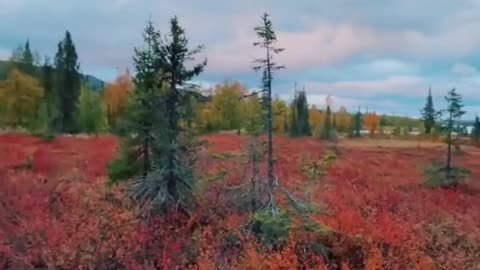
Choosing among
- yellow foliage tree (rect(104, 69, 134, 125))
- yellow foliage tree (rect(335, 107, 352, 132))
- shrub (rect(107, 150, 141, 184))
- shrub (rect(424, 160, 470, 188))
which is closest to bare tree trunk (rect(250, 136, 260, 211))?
shrub (rect(107, 150, 141, 184))

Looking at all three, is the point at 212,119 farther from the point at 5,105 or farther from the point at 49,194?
the point at 49,194

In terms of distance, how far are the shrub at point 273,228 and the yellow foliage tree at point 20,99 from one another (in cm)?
4274

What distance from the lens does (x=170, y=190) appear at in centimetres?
1605

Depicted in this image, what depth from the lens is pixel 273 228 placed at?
46.1ft

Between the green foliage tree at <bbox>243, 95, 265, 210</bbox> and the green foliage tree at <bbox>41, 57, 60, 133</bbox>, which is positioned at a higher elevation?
the green foliage tree at <bbox>41, 57, 60, 133</bbox>

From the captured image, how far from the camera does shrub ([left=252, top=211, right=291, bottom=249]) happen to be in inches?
551

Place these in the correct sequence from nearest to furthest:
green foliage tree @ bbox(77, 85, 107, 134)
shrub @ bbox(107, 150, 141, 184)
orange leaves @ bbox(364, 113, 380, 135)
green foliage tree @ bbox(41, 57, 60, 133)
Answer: shrub @ bbox(107, 150, 141, 184) < green foliage tree @ bbox(41, 57, 60, 133) < green foliage tree @ bbox(77, 85, 107, 134) < orange leaves @ bbox(364, 113, 380, 135)

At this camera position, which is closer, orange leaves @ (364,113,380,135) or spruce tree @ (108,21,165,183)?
spruce tree @ (108,21,165,183)

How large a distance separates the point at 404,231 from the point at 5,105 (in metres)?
47.2

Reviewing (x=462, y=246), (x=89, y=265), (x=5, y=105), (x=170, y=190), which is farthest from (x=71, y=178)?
(x=5, y=105)

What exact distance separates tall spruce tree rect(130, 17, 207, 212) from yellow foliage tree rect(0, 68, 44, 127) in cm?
3979

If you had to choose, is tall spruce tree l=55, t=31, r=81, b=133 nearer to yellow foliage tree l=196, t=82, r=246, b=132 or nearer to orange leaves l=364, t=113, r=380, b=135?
yellow foliage tree l=196, t=82, r=246, b=132

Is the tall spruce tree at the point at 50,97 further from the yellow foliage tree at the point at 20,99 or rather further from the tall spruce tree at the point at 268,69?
the tall spruce tree at the point at 268,69

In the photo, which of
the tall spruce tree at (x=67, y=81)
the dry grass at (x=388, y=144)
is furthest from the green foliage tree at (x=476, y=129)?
the tall spruce tree at (x=67, y=81)
